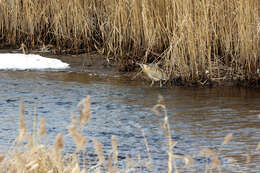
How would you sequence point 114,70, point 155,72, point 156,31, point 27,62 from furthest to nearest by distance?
point 27,62
point 114,70
point 156,31
point 155,72

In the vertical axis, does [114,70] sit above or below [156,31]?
below

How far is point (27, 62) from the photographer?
9.27 meters

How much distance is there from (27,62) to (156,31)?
2.34 meters

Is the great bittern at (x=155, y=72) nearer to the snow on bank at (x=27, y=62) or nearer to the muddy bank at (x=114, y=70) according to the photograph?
the muddy bank at (x=114, y=70)

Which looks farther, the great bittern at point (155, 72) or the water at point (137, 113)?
the great bittern at point (155, 72)

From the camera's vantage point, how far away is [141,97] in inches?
281

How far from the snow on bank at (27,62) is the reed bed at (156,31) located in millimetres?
592

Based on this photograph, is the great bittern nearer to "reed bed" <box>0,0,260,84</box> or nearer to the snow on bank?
"reed bed" <box>0,0,260,84</box>

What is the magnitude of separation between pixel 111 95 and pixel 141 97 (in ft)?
1.31

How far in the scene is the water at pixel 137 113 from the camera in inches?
194

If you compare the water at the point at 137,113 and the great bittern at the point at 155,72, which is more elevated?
the great bittern at the point at 155,72

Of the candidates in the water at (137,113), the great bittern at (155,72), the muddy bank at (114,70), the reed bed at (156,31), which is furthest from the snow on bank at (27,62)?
the great bittern at (155,72)

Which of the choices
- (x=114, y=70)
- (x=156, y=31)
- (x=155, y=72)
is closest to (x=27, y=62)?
(x=114, y=70)

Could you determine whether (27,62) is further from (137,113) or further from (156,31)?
(137,113)
